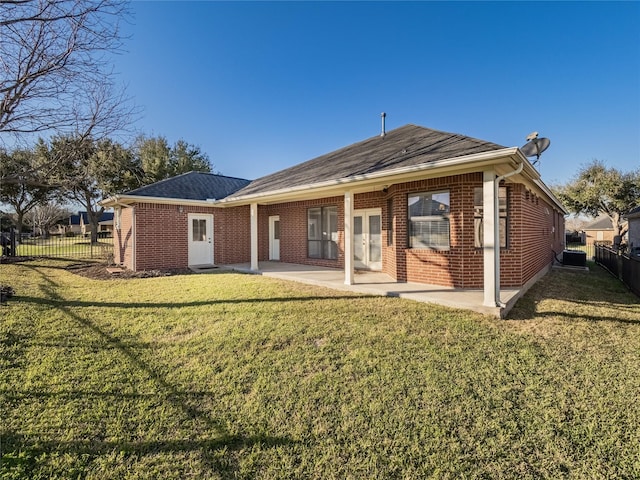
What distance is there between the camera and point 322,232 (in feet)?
39.1

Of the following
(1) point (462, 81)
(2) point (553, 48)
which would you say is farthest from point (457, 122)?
(2) point (553, 48)

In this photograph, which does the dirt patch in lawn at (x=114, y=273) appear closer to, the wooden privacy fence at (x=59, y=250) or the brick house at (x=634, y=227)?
the wooden privacy fence at (x=59, y=250)

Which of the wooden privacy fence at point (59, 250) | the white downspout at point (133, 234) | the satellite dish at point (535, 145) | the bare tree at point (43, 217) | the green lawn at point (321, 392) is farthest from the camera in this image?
the bare tree at point (43, 217)

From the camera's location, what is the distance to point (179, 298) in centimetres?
696

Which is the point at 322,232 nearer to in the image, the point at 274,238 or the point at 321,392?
the point at 274,238

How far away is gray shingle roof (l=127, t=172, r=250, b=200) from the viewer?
1188 cm

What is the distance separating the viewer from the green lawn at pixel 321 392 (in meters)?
2.43

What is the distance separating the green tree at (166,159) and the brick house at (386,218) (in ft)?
50.8

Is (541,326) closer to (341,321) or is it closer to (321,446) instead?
(341,321)

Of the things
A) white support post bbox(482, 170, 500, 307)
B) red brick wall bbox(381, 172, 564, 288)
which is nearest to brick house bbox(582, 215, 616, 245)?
red brick wall bbox(381, 172, 564, 288)

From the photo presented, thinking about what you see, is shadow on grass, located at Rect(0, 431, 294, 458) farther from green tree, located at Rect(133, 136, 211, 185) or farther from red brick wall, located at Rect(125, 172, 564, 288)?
green tree, located at Rect(133, 136, 211, 185)

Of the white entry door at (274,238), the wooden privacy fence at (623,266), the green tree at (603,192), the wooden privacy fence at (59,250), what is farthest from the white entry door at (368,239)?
the green tree at (603,192)

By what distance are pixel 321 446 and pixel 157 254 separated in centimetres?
1093

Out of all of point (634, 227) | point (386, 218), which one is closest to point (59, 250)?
point (386, 218)
